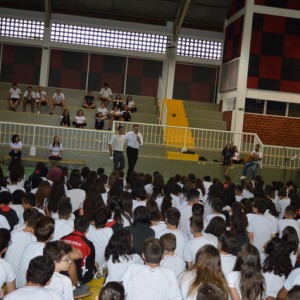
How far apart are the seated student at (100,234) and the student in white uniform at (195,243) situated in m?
0.87

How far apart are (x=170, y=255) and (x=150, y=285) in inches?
33.0

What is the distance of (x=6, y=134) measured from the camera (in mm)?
16906

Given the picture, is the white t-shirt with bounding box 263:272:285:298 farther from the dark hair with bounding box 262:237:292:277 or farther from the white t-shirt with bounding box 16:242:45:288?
the white t-shirt with bounding box 16:242:45:288

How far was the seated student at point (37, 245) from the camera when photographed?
447 cm

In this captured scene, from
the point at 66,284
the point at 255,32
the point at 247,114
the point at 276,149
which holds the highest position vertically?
the point at 255,32

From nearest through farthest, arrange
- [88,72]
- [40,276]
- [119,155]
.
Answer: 1. [40,276]
2. [119,155]
3. [88,72]

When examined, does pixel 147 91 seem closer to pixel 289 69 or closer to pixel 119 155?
pixel 289 69

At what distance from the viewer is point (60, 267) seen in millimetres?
3975

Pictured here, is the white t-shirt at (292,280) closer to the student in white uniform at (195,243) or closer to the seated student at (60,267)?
the student in white uniform at (195,243)

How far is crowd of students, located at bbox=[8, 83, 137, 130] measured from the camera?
1833 cm

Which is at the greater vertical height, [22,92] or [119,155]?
[22,92]

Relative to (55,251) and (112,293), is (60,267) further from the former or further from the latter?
(112,293)

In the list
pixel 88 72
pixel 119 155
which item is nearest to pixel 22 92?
pixel 88 72

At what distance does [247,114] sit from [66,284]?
16.9m
